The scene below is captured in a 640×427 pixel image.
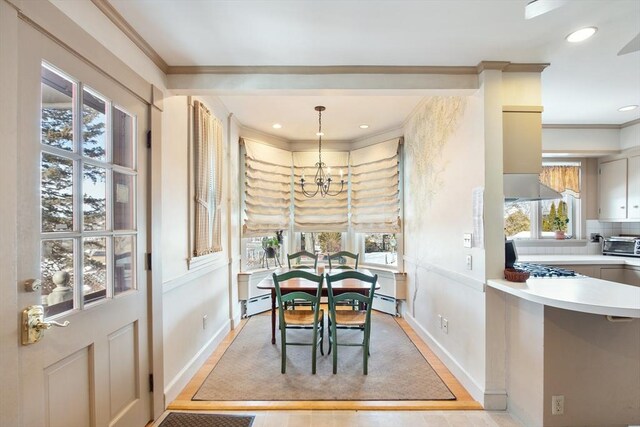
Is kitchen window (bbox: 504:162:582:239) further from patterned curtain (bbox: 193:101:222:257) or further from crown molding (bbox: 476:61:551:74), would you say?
patterned curtain (bbox: 193:101:222:257)

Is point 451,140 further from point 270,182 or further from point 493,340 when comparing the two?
point 270,182

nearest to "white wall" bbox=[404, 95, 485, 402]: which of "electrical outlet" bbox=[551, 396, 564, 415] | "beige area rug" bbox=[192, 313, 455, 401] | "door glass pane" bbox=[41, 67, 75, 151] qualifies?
"beige area rug" bbox=[192, 313, 455, 401]

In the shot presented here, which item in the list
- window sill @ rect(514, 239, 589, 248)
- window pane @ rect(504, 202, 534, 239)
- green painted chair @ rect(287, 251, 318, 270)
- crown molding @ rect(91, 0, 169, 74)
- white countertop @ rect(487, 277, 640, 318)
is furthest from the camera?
green painted chair @ rect(287, 251, 318, 270)

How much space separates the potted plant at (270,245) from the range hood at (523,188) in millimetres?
3223

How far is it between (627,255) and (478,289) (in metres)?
2.97

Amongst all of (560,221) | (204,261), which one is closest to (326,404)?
(204,261)

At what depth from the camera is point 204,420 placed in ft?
6.88

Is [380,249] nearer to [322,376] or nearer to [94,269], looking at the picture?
[322,376]

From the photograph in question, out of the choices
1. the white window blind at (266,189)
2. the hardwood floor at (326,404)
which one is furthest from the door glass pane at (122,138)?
the white window blind at (266,189)

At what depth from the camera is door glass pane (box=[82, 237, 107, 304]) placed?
1506 mm

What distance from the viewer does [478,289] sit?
232cm

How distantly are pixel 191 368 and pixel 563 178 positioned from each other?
5.17 m

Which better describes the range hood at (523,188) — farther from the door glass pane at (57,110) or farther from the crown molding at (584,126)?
the door glass pane at (57,110)

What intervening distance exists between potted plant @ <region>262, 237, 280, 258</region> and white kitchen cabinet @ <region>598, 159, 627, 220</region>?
4.56m
